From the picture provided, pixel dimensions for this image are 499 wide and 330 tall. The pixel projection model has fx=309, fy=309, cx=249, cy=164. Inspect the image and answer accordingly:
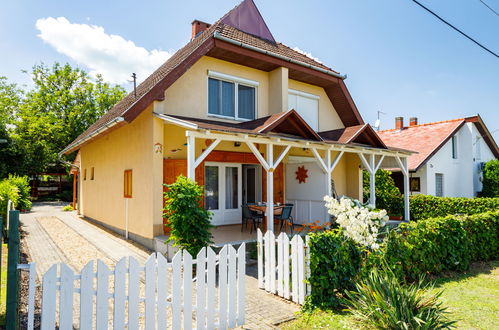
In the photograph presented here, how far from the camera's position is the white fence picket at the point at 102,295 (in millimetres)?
3100

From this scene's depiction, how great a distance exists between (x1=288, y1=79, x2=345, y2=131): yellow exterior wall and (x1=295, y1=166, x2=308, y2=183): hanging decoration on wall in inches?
110

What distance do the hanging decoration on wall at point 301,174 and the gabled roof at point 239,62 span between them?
12.4ft

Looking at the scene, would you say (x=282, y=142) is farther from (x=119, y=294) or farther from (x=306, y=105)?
(x=119, y=294)

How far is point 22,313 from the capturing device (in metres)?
4.16

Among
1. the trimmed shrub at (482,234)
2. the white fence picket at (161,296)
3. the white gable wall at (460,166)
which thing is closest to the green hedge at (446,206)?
the white gable wall at (460,166)

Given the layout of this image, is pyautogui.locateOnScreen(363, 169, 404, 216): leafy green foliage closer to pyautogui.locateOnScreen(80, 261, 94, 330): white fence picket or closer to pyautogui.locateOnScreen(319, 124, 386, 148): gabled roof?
pyautogui.locateOnScreen(319, 124, 386, 148): gabled roof

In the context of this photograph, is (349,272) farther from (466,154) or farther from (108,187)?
(466,154)

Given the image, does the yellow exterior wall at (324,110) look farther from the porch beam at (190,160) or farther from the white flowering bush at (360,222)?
the white flowering bush at (360,222)

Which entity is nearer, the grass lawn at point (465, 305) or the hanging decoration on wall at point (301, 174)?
the grass lawn at point (465, 305)

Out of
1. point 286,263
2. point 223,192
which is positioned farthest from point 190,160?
point 223,192

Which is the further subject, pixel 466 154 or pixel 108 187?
pixel 466 154

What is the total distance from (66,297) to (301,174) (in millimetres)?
9546

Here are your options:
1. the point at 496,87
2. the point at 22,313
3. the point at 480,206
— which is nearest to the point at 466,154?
the point at 480,206

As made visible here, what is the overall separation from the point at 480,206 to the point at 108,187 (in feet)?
49.8
